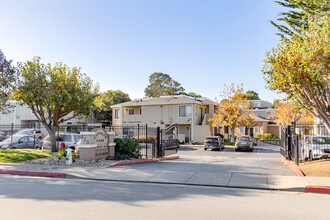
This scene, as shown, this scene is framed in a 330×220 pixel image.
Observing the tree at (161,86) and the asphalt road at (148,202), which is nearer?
the asphalt road at (148,202)

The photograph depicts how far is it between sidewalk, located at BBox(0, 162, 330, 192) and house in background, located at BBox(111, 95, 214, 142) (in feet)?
84.7

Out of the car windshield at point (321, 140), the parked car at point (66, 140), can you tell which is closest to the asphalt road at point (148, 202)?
the car windshield at point (321, 140)

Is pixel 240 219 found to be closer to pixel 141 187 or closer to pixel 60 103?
pixel 141 187

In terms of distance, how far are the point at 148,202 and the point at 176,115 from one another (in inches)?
1303

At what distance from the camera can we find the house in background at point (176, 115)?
38906mm

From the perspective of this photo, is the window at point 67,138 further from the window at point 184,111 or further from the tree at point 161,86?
the tree at point 161,86

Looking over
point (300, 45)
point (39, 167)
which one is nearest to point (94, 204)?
point (39, 167)

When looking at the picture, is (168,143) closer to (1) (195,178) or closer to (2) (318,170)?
(1) (195,178)

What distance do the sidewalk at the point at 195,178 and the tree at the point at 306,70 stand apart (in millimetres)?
3715

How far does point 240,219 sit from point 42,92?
560 inches

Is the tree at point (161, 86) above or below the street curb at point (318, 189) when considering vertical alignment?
above

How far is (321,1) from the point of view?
13.9 metres

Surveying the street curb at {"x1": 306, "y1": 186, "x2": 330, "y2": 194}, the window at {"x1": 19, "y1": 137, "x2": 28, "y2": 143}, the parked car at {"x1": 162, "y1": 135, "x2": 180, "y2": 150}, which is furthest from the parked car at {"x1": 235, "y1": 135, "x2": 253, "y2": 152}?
the street curb at {"x1": 306, "y1": 186, "x2": 330, "y2": 194}

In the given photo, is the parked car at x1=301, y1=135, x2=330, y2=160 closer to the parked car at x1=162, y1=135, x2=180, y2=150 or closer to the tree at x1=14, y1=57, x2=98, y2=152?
the parked car at x1=162, y1=135, x2=180, y2=150
